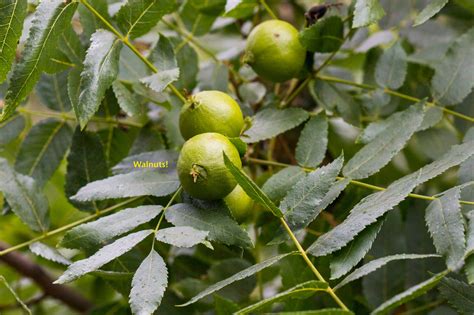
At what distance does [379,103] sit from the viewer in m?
1.51

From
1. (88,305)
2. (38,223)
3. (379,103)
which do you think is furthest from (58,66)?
(88,305)

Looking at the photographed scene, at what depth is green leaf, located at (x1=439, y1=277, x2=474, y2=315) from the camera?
3.32 feet

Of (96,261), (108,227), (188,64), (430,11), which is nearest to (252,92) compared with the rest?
(188,64)

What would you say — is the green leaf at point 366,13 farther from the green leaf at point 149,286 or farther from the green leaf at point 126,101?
the green leaf at point 149,286

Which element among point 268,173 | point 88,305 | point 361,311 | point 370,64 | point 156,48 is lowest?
point 88,305

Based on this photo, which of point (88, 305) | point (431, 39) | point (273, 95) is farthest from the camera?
point (88, 305)

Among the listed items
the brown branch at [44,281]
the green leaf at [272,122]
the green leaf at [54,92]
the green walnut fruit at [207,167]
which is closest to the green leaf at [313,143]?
the green leaf at [272,122]

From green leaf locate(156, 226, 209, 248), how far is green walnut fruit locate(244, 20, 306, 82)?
1.52 feet

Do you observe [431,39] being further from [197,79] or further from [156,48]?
[156,48]

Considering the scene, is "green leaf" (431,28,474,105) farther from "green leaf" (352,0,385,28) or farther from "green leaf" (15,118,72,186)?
"green leaf" (15,118,72,186)

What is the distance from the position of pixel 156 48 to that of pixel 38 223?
1.44 feet

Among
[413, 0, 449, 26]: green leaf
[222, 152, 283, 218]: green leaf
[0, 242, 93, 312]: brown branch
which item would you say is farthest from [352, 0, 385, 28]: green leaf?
[0, 242, 93, 312]: brown branch

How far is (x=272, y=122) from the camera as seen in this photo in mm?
1323

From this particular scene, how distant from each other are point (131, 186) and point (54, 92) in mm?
452
